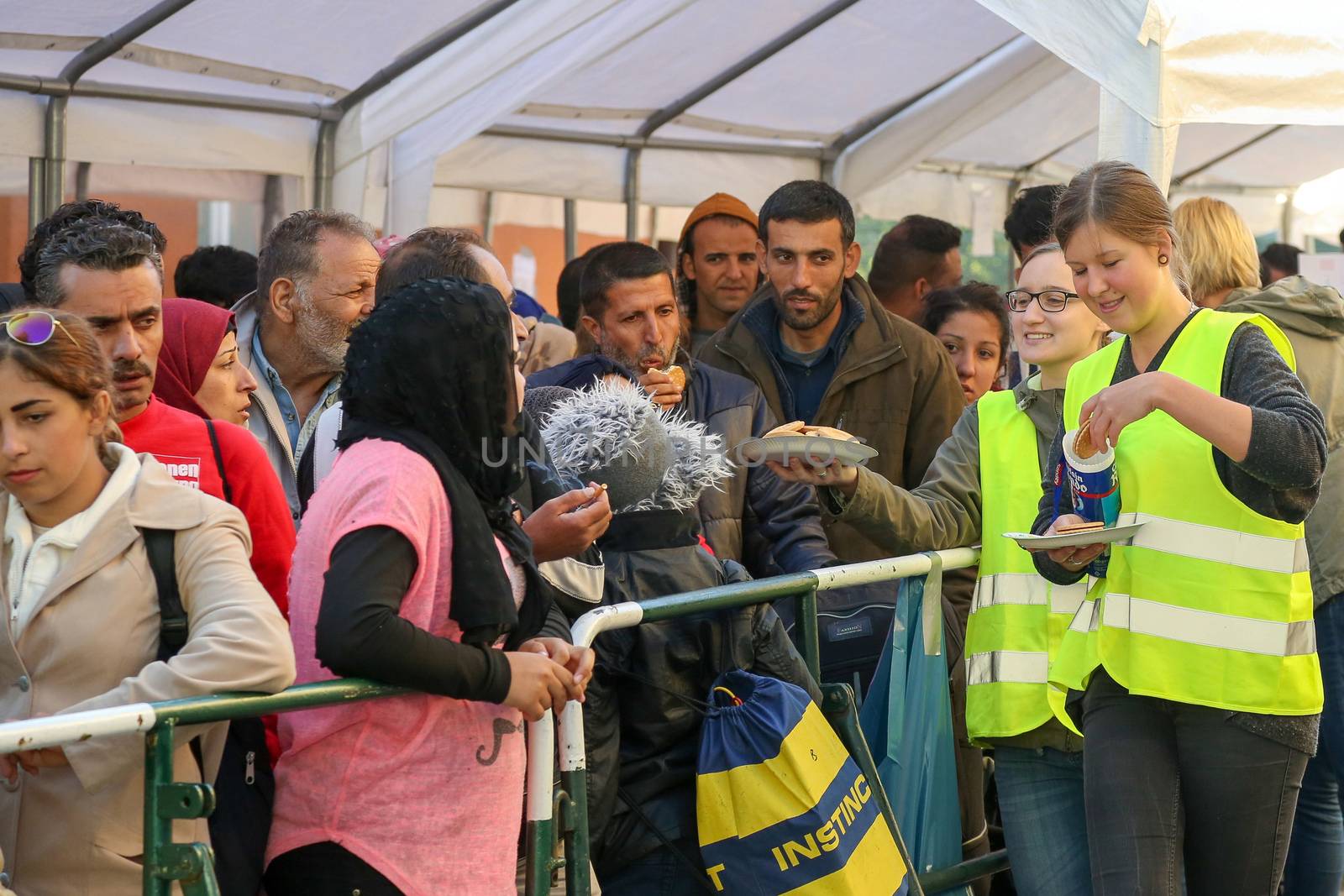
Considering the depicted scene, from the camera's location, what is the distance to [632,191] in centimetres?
854

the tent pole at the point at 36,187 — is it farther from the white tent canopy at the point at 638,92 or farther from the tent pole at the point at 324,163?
the tent pole at the point at 324,163

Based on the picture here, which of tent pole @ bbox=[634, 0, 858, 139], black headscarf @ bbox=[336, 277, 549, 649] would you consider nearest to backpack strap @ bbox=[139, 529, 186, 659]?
black headscarf @ bbox=[336, 277, 549, 649]

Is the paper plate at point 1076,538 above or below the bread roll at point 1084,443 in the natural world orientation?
below

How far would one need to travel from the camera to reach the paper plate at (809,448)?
3.46 meters

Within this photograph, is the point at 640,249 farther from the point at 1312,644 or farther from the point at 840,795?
the point at 1312,644

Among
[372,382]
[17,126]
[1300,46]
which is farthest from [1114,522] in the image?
[17,126]

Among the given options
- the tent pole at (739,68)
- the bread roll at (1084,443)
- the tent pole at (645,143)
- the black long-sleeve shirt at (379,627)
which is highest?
the tent pole at (739,68)

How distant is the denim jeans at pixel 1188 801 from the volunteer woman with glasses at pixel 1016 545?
0.38 meters

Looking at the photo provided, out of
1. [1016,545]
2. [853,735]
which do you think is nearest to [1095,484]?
[1016,545]

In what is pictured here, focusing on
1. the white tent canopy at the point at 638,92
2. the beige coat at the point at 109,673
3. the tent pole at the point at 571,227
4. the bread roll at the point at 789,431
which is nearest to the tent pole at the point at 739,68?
the white tent canopy at the point at 638,92

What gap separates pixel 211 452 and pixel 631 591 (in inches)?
36.5

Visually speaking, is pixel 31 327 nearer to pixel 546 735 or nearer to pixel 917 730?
pixel 546 735

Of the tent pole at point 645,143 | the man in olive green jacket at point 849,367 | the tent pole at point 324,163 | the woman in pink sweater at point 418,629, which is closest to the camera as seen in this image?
the woman in pink sweater at point 418,629

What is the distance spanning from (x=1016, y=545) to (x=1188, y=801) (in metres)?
0.77
